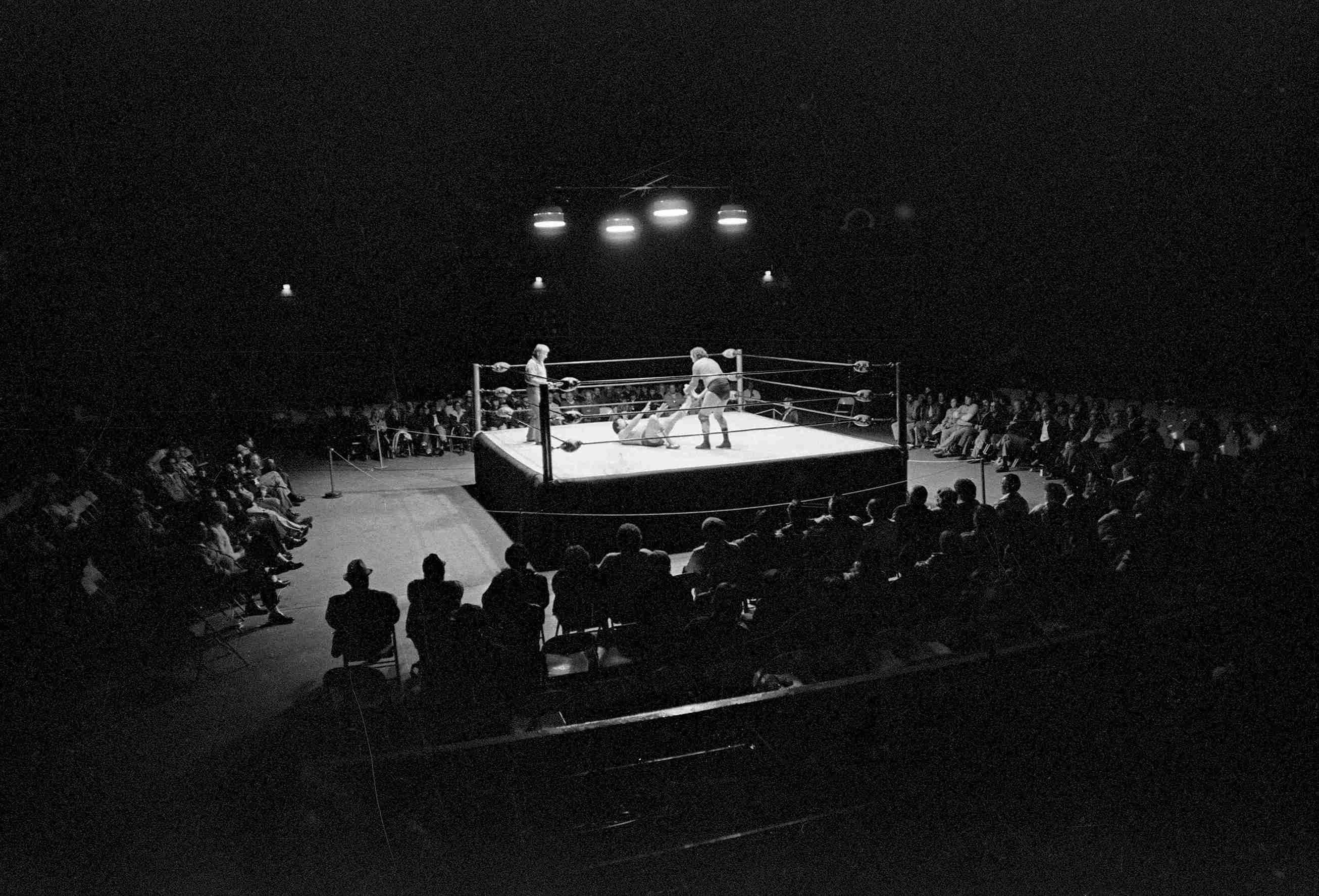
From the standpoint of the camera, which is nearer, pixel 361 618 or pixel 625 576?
pixel 361 618

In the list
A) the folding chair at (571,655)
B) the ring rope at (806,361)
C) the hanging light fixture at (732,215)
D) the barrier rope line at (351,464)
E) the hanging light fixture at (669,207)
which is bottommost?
the folding chair at (571,655)

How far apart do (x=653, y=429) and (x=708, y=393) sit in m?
0.79

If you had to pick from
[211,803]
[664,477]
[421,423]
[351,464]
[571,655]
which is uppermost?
[421,423]

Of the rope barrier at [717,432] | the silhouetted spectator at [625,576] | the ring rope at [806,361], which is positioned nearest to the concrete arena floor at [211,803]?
the silhouetted spectator at [625,576]

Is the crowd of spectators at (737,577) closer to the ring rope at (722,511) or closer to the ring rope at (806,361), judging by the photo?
the ring rope at (722,511)

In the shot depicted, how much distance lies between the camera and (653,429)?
855 cm

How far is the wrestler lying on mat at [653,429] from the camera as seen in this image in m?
8.38

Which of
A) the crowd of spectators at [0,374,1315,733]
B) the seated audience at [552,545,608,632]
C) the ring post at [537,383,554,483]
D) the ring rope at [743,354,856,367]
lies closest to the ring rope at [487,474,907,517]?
the crowd of spectators at [0,374,1315,733]

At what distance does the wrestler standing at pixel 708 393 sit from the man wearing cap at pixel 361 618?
3.97m

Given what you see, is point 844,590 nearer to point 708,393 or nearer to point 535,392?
point 708,393

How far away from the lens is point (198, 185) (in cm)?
1563

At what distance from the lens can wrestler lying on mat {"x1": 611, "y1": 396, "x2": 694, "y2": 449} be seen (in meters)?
8.38

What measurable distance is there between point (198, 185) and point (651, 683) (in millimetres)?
15733

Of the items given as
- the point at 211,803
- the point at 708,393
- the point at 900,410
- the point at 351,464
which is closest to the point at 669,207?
the point at 708,393
